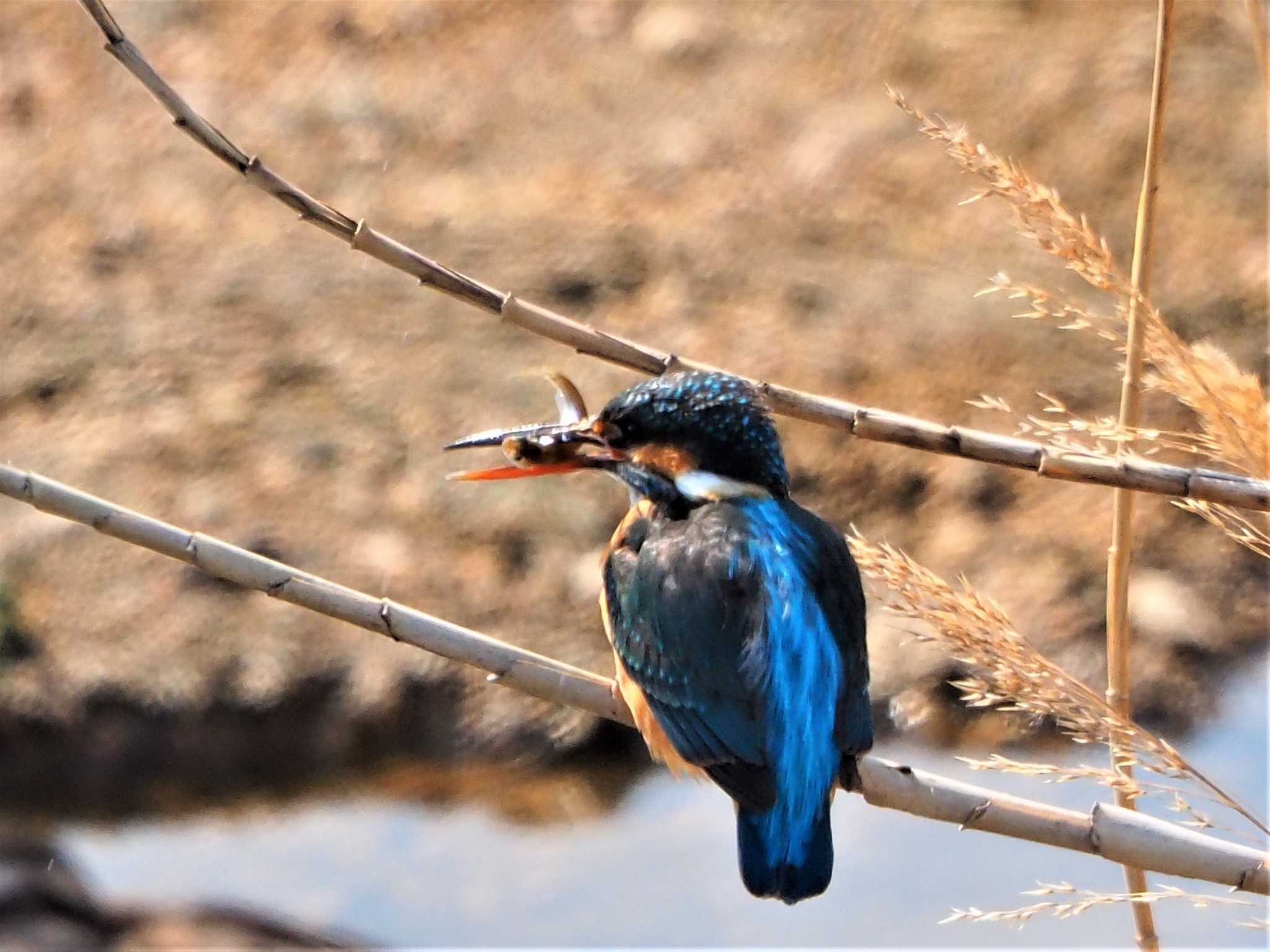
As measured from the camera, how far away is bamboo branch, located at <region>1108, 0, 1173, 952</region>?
1340 mm

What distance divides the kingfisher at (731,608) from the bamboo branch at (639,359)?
15 cm

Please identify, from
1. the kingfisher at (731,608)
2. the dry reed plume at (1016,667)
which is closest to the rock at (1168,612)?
the kingfisher at (731,608)

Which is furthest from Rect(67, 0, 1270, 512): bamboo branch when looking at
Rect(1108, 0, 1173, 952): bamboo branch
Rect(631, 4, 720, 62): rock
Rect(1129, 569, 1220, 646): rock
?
Rect(631, 4, 720, 62): rock

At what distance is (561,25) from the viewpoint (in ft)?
15.7

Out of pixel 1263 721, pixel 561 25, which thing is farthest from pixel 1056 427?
pixel 561 25

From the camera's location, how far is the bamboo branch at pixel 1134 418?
1.34m

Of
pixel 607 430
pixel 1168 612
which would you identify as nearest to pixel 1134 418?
pixel 607 430

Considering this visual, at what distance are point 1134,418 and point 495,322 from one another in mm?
2806

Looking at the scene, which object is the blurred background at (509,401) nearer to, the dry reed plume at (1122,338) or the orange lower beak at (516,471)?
the orange lower beak at (516,471)

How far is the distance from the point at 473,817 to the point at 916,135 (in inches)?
88.2

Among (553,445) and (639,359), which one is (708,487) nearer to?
(553,445)

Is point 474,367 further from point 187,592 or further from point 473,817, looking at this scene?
point 473,817

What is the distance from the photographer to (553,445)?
1816 mm

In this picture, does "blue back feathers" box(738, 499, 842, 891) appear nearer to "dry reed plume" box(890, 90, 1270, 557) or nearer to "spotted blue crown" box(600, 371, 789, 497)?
"spotted blue crown" box(600, 371, 789, 497)
